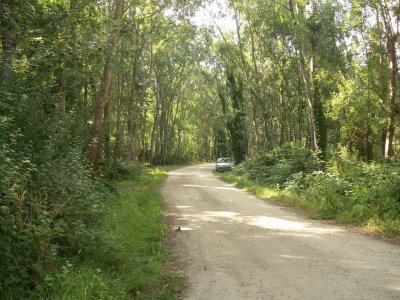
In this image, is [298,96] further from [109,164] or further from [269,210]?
[269,210]

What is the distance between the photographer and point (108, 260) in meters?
6.68

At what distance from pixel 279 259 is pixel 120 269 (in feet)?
9.84

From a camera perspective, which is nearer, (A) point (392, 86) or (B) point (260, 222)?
(B) point (260, 222)

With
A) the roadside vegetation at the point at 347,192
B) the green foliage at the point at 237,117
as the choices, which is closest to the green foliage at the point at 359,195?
the roadside vegetation at the point at 347,192

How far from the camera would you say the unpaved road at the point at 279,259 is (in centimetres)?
569

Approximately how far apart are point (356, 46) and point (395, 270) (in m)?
21.3

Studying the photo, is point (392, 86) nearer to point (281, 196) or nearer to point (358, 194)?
point (281, 196)

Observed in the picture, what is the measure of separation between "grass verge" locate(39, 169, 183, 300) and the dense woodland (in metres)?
0.31

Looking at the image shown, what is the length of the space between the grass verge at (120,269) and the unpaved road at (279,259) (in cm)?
46

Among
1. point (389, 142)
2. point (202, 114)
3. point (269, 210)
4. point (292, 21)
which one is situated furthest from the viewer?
point (202, 114)

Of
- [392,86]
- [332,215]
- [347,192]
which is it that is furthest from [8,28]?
[392,86]

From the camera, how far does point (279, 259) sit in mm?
7324

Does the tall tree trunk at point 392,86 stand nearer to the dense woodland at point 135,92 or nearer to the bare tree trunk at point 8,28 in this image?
the dense woodland at point 135,92

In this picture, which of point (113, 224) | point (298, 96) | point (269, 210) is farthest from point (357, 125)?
point (113, 224)
